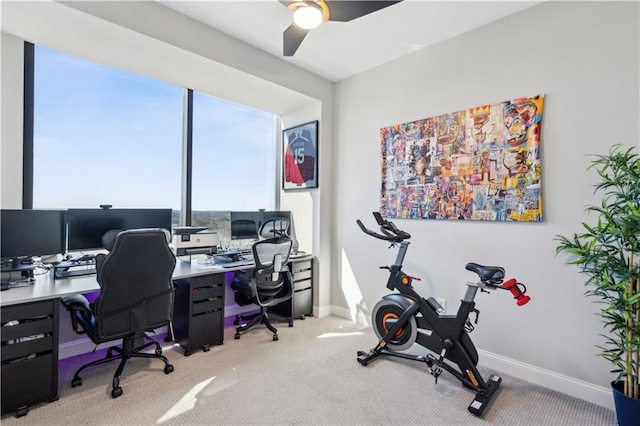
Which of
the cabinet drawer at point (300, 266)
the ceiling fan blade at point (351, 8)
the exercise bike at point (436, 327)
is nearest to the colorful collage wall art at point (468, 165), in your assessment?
the exercise bike at point (436, 327)

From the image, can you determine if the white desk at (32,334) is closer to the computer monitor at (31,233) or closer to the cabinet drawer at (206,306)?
the computer monitor at (31,233)

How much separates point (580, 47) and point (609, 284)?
166 centimetres

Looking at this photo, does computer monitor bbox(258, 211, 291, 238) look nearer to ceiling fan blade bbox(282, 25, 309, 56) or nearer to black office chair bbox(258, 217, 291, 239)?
black office chair bbox(258, 217, 291, 239)

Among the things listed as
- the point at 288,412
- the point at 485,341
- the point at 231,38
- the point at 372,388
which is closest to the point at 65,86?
the point at 231,38

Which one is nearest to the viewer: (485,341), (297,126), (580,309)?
(580,309)

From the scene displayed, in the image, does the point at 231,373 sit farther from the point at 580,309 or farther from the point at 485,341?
the point at 580,309

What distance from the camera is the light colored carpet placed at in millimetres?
1896

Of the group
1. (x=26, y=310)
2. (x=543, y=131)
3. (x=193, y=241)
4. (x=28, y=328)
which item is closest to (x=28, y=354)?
(x=28, y=328)

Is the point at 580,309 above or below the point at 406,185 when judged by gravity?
below

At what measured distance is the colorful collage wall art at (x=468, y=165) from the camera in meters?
2.36

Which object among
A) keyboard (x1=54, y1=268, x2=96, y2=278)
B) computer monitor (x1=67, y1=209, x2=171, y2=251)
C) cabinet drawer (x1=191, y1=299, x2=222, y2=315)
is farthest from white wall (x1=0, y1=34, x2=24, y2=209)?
cabinet drawer (x1=191, y1=299, x2=222, y2=315)

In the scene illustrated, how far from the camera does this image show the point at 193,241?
9.75 feet

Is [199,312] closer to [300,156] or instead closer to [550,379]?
[300,156]

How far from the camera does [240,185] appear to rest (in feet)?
13.2
